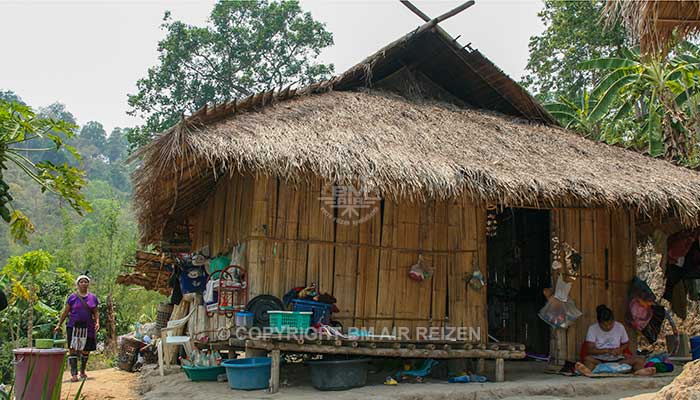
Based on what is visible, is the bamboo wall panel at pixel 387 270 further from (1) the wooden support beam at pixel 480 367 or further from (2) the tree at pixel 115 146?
(2) the tree at pixel 115 146

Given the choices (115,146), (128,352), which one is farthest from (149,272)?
(115,146)

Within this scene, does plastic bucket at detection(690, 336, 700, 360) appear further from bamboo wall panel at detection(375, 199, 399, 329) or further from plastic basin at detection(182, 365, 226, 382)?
plastic basin at detection(182, 365, 226, 382)

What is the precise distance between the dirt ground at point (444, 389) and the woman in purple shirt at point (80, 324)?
3.16 feet

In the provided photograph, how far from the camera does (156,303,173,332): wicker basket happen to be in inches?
405

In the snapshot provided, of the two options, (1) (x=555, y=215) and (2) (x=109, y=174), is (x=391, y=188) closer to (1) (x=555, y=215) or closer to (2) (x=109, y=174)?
(1) (x=555, y=215)

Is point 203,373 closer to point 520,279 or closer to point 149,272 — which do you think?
point 149,272

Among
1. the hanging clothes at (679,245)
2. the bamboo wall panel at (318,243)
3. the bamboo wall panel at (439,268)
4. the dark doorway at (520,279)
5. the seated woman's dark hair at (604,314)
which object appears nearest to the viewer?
the bamboo wall panel at (318,243)

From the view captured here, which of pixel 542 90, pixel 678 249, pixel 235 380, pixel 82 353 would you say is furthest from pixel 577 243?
pixel 542 90

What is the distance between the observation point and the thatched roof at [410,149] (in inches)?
268

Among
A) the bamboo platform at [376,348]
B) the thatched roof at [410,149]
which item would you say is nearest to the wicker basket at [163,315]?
the thatched roof at [410,149]

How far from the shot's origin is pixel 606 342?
7.74 meters

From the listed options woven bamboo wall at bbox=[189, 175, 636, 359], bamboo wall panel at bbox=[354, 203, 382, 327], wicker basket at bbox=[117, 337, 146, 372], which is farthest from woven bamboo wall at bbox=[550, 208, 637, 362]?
wicker basket at bbox=[117, 337, 146, 372]

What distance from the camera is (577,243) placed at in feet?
26.7
